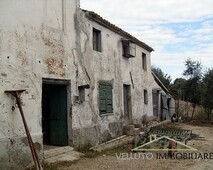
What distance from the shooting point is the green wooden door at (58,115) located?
9578 mm

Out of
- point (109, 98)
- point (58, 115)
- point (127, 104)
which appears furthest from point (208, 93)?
point (58, 115)

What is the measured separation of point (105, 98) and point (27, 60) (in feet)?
16.0

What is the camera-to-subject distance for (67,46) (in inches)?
371

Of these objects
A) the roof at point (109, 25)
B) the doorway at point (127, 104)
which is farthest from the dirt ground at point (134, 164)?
the doorway at point (127, 104)

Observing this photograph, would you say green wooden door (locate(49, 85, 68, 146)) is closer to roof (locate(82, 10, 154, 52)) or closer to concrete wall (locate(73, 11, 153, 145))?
concrete wall (locate(73, 11, 153, 145))

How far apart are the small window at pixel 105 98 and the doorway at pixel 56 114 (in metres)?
2.25

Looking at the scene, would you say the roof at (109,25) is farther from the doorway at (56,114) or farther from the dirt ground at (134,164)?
the dirt ground at (134,164)

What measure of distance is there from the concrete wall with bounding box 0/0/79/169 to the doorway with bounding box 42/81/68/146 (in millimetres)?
686

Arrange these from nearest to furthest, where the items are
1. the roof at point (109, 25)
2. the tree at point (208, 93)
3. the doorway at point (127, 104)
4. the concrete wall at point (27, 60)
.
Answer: the concrete wall at point (27, 60), the roof at point (109, 25), the doorway at point (127, 104), the tree at point (208, 93)

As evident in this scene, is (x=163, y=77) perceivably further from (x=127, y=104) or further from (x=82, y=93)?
(x=82, y=93)

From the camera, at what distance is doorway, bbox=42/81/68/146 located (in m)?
9.58

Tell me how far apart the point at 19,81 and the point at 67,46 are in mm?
2486

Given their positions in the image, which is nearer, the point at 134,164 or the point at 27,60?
the point at 27,60

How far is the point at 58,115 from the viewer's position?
31.7ft
